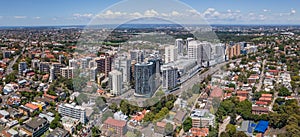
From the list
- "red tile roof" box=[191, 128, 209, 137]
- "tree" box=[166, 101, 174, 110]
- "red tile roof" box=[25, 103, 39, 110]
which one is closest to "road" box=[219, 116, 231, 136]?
"red tile roof" box=[191, 128, 209, 137]

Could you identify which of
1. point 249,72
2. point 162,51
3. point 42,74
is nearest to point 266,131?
point 162,51

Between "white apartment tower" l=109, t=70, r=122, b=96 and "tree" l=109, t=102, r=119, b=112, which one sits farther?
"tree" l=109, t=102, r=119, b=112

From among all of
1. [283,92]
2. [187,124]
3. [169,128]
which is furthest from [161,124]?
[283,92]

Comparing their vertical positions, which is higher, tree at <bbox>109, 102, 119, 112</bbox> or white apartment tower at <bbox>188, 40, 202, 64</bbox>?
white apartment tower at <bbox>188, 40, 202, 64</bbox>

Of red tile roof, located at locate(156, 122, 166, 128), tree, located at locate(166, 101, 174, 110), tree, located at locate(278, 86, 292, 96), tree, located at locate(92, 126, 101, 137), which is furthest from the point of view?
tree, located at locate(278, 86, 292, 96)

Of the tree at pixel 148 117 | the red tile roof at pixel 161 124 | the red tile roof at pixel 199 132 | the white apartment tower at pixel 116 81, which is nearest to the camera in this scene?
the white apartment tower at pixel 116 81

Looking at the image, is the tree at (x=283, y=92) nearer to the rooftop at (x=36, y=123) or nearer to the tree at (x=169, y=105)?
the tree at (x=169, y=105)

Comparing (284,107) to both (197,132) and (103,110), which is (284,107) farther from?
(103,110)

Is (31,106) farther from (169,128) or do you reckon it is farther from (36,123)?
(169,128)

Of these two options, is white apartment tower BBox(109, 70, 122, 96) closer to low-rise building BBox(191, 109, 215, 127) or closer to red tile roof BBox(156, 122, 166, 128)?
red tile roof BBox(156, 122, 166, 128)

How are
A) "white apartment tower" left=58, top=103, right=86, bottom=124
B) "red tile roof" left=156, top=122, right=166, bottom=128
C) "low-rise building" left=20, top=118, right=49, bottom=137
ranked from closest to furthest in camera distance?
"red tile roof" left=156, top=122, right=166, bottom=128 < "low-rise building" left=20, top=118, right=49, bottom=137 < "white apartment tower" left=58, top=103, right=86, bottom=124

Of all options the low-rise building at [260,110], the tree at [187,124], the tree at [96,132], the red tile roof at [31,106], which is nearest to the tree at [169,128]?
the tree at [187,124]
